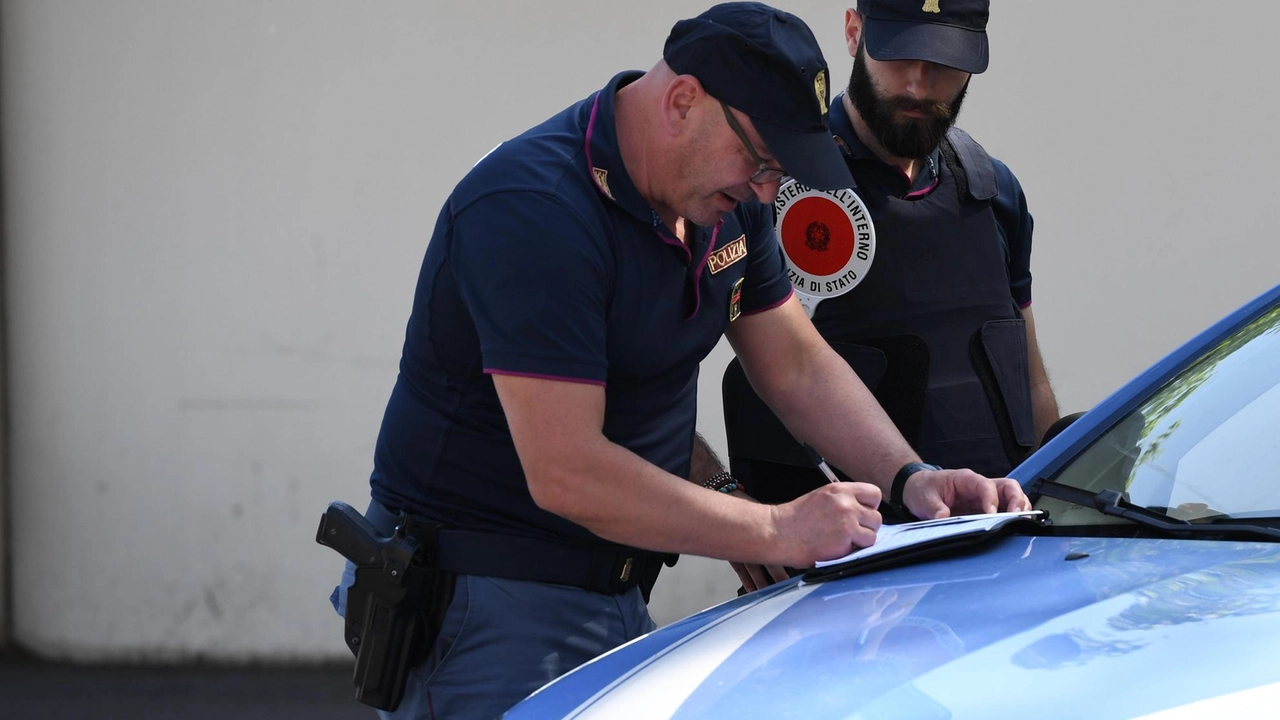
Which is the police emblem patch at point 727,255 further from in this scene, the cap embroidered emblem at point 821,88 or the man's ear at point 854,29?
the man's ear at point 854,29

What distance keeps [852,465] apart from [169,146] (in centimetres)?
270

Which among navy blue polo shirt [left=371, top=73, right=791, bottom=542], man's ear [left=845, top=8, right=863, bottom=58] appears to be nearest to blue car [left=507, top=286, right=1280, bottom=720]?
navy blue polo shirt [left=371, top=73, right=791, bottom=542]

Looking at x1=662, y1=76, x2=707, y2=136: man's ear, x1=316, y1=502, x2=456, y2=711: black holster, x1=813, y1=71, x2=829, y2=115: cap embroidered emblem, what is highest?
x1=813, y1=71, x2=829, y2=115: cap embroidered emblem

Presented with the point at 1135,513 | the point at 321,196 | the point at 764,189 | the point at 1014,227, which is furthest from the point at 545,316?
the point at 321,196

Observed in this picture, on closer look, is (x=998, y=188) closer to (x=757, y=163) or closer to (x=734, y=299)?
(x=734, y=299)

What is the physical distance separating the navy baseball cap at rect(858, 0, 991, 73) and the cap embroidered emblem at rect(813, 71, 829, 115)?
604 mm

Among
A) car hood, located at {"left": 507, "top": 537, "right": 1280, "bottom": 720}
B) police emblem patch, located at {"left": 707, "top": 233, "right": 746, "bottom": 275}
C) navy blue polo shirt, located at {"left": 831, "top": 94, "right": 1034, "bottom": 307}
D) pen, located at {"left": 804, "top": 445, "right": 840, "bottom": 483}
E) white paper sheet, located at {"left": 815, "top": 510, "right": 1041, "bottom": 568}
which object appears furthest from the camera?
navy blue polo shirt, located at {"left": 831, "top": 94, "right": 1034, "bottom": 307}

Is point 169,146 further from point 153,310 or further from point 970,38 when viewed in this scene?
point 970,38

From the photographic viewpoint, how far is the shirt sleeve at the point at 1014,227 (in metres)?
2.53

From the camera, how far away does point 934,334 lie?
2.38 m

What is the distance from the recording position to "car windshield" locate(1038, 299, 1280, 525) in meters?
1.55

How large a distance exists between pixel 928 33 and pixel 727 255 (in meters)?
0.68

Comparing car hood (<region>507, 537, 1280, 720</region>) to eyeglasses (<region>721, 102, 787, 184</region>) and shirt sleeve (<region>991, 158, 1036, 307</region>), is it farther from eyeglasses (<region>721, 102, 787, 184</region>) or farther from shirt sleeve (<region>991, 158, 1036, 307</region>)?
shirt sleeve (<region>991, 158, 1036, 307</region>)

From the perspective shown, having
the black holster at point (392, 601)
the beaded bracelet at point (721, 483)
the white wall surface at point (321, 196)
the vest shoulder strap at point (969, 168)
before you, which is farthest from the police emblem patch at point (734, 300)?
the white wall surface at point (321, 196)
